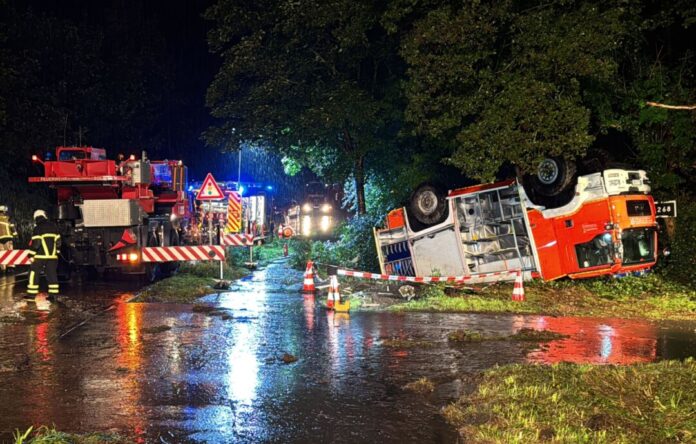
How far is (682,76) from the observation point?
1536 centimetres

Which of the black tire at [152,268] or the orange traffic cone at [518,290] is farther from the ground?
the black tire at [152,268]

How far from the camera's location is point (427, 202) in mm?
15180

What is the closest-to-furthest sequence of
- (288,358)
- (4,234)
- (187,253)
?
(288,358), (187,253), (4,234)

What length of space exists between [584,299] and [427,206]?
4.12 meters

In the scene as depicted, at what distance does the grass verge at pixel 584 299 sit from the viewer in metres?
12.0

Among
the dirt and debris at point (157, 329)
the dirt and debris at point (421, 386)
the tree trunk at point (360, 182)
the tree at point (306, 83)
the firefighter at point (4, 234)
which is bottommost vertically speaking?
the dirt and debris at point (421, 386)

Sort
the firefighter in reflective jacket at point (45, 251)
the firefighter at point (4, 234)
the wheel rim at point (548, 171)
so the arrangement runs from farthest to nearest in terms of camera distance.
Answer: the firefighter at point (4, 234)
the wheel rim at point (548, 171)
the firefighter in reflective jacket at point (45, 251)

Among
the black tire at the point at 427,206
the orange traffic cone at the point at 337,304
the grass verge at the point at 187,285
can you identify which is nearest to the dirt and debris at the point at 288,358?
the orange traffic cone at the point at 337,304

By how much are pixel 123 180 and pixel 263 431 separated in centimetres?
1117

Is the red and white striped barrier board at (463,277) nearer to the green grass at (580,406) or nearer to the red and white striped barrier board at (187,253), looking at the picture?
the red and white striped barrier board at (187,253)

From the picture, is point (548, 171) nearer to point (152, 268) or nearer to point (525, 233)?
point (525, 233)

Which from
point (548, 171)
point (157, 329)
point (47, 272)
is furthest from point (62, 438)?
point (548, 171)

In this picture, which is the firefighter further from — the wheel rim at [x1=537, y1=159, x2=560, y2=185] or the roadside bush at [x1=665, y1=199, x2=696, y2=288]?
the roadside bush at [x1=665, y1=199, x2=696, y2=288]

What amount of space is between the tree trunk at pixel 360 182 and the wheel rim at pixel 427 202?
632cm
